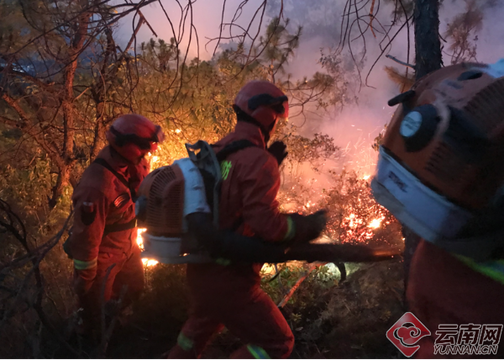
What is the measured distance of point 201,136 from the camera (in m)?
5.78

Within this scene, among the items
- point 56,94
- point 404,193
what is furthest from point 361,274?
point 56,94

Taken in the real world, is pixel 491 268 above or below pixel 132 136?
below

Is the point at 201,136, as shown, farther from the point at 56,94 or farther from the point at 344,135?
the point at 344,135

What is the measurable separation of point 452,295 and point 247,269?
3.97ft

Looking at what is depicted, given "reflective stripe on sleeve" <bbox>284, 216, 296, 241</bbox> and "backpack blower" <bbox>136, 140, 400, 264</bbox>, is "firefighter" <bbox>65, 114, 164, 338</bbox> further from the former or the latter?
"reflective stripe on sleeve" <bbox>284, 216, 296, 241</bbox>

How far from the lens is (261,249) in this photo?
1.86 meters

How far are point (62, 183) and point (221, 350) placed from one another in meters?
4.47

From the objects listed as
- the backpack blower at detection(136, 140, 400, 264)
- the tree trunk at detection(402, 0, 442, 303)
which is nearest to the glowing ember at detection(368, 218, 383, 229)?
the tree trunk at detection(402, 0, 442, 303)

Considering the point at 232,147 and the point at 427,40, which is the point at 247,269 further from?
the point at 427,40

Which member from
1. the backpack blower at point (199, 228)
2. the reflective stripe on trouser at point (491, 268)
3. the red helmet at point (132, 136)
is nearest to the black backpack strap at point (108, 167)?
the red helmet at point (132, 136)

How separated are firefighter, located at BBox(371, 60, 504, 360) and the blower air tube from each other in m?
0.44

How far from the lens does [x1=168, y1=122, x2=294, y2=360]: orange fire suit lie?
1.87 meters

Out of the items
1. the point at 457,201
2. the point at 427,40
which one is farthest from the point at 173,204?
the point at 427,40

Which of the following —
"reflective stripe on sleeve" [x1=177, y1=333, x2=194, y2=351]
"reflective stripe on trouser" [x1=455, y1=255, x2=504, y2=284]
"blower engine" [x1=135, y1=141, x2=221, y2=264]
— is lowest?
"reflective stripe on sleeve" [x1=177, y1=333, x2=194, y2=351]
